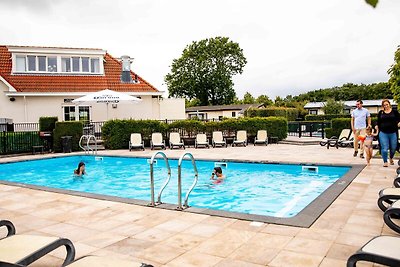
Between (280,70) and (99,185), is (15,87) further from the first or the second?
(280,70)

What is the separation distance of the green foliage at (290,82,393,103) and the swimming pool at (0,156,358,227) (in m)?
58.0

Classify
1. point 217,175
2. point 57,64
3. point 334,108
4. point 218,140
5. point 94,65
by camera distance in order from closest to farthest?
point 217,175 < point 218,140 < point 57,64 < point 94,65 < point 334,108

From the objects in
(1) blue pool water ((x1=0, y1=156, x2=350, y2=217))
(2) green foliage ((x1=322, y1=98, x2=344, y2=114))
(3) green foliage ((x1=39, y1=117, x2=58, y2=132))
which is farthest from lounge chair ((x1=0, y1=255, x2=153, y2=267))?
(2) green foliage ((x1=322, y1=98, x2=344, y2=114))

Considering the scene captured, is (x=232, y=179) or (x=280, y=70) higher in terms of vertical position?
(x=280, y=70)

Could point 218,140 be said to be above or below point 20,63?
below

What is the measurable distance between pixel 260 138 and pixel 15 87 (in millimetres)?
14627

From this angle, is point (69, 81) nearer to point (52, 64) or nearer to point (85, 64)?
point (52, 64)

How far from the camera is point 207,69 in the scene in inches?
1924

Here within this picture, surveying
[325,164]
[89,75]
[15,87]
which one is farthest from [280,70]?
[325,164]

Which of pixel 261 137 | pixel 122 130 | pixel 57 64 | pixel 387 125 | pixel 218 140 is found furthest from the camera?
pixel 57 64

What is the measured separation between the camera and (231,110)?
5184 centimetres

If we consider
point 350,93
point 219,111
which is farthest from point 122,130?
point 350,93

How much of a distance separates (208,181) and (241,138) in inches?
305

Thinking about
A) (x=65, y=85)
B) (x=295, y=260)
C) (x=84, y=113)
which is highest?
(x=65, y=85)
